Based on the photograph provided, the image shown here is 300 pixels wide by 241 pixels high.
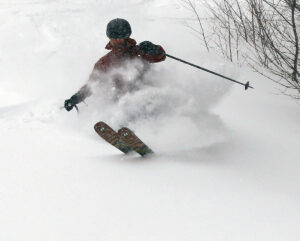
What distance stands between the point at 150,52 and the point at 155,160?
115 centimetres

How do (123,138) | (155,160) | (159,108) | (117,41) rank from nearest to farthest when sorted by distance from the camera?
(123,138), (155,160), (117,41), (159,108)

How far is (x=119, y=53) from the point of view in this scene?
413 cm

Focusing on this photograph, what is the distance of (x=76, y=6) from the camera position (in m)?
10.1

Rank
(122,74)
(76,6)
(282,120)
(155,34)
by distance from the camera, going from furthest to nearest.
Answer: (76,6) → (155,34) → (282,120) → (122,74)

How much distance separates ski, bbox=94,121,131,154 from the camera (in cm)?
374

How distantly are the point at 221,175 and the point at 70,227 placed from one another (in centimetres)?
156

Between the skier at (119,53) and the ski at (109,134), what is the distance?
0.57 m

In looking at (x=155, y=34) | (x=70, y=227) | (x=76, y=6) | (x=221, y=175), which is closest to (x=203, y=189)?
(x=221, y=175)

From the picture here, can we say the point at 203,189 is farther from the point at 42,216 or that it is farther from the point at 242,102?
the point at 242,102

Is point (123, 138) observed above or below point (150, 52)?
below

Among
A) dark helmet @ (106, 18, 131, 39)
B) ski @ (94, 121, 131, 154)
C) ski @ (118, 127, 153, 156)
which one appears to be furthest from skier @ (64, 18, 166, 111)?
ski @ (118, 127, 153, 156)

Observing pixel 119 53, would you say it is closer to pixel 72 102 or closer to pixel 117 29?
pixel 117 29

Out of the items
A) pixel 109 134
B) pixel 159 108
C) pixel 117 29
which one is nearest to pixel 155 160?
pixel 109 134

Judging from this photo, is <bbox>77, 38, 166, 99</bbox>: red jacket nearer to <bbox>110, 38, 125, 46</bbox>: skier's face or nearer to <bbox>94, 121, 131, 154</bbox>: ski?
<bbox>110, 38, 125, 46</bbox>: skier's face
